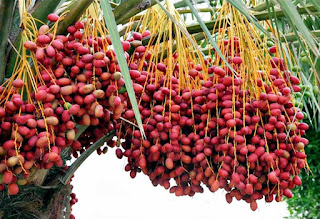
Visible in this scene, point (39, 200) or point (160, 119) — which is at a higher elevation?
point (160, 119)

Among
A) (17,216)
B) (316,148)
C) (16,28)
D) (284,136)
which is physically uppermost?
(16,28)

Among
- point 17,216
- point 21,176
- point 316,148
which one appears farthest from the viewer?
point 316,148

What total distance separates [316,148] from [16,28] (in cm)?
316

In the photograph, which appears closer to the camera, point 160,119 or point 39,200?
point 160,119

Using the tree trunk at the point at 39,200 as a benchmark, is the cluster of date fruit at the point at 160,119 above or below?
above

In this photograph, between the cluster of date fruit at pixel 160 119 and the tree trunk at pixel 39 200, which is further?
the tree trunk at pixel 39 200

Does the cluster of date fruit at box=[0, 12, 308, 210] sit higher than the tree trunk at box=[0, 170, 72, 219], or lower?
higher

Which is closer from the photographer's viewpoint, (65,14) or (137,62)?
(65,14)

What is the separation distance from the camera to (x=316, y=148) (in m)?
4.08

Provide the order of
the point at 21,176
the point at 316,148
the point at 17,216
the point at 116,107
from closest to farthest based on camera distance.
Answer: the point at 116,107, the point at 21,176, the point at 17,216, the point at 316,148

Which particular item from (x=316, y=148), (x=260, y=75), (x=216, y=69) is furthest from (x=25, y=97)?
(x=316, y=148)

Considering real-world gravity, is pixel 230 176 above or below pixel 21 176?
below

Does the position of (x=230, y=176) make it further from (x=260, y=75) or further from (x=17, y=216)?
(x=17, y=216)

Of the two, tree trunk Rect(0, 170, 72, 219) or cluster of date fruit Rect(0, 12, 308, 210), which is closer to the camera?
cluster of date fruit Rect(0, 12, 308, 210)
